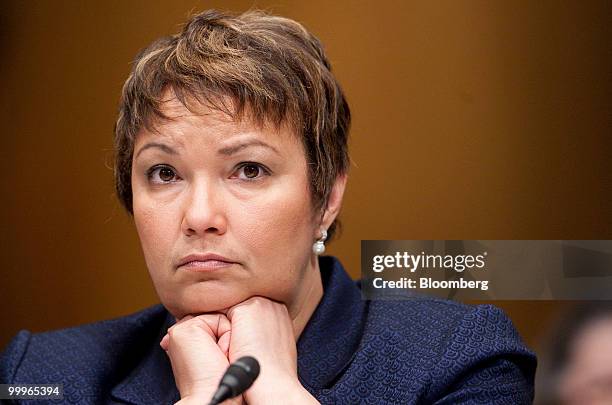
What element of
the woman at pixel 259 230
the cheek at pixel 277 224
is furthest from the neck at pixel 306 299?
the cheek at pixel 277 224

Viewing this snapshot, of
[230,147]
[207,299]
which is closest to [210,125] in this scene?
[230,147]

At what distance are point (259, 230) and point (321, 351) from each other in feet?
1.08

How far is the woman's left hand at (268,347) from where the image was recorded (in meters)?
1.61

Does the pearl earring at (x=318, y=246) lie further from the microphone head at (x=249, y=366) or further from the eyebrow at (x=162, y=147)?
the microphone head at (x=249, y=366)

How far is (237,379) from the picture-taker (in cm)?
136

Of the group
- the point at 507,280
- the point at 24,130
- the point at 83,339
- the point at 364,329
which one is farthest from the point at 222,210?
the point at 24,130

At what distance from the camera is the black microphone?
134 cm

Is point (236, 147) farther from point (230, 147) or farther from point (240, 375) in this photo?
point (240, 375)

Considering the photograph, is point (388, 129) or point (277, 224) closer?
point (277, 224)

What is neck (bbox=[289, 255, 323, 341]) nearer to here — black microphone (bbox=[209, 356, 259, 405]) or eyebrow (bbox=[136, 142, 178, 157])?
eyebrow (bbox=[136, 142, 178, 157])

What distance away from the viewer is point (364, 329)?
6.50ft

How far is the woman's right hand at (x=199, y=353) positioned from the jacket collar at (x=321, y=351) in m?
0.20

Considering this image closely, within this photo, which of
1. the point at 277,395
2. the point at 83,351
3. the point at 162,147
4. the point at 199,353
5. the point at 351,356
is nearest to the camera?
the point at 277,395

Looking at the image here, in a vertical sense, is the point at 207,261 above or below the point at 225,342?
above
